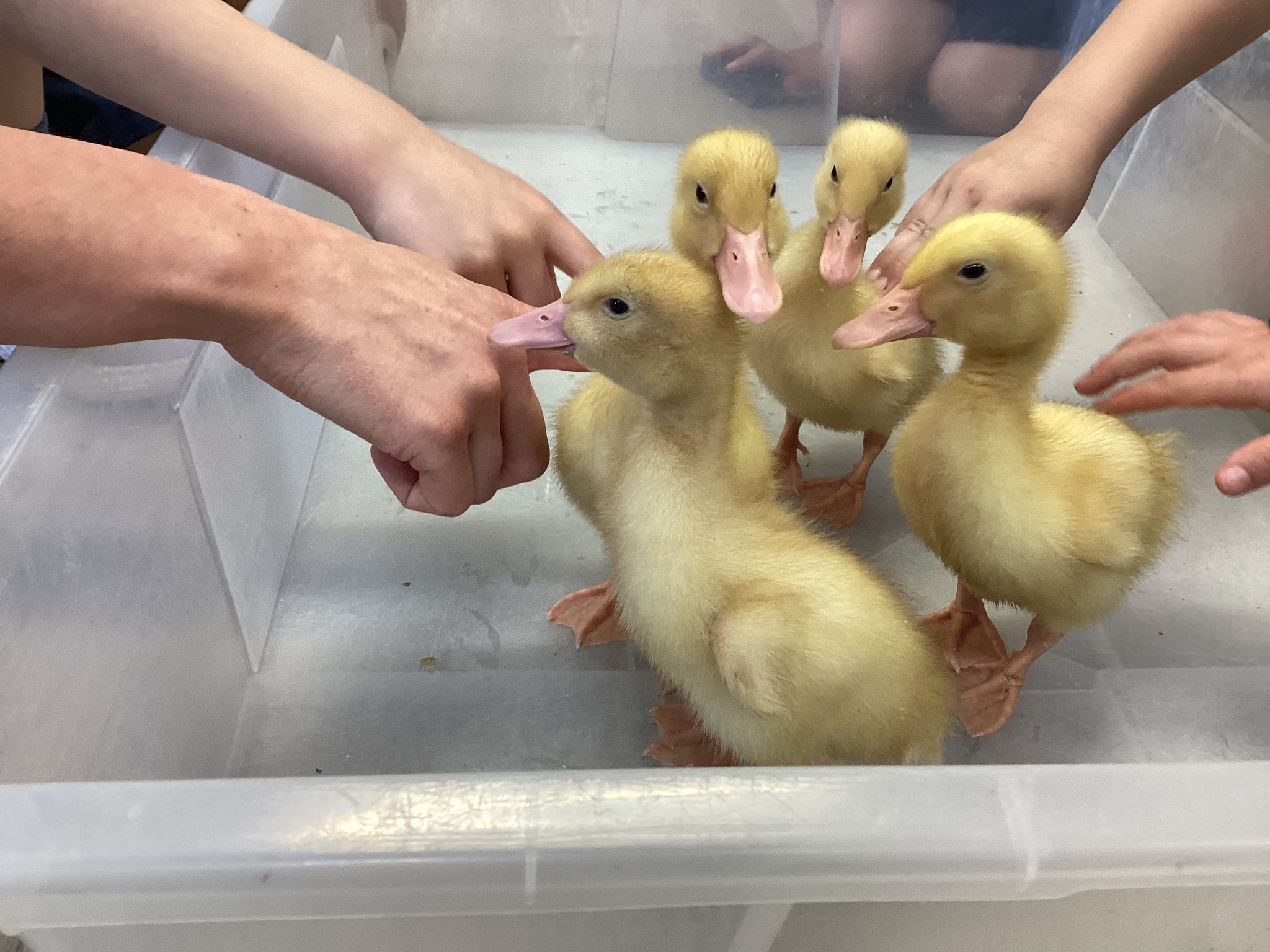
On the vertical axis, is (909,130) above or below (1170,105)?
below

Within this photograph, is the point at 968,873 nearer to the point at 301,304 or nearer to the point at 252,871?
the point at 252,871

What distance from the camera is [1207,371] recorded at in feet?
2.68

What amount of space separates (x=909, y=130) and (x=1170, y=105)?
433 millimetres

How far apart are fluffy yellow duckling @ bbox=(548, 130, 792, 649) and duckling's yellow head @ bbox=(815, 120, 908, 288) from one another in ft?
0.20

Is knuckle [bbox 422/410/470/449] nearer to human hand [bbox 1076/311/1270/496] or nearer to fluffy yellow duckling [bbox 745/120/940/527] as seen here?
fluffy yellow duckling [bbox 745/120/940/527]

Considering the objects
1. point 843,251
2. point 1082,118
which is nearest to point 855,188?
point 843,251

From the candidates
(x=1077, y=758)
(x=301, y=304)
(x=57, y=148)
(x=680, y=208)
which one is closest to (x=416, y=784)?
(x=301, y=304)

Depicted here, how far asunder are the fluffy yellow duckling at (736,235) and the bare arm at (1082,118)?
187mm

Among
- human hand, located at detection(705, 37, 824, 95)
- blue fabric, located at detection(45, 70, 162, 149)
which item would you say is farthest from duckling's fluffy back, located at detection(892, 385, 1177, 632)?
blue fabric, located at detection(45, 70, 162, 149)

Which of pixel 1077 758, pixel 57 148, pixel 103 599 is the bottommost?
pixel 1077 758

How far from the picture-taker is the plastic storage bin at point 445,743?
48cm

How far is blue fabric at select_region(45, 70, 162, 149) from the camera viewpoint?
122 cm

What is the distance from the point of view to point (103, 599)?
67cm

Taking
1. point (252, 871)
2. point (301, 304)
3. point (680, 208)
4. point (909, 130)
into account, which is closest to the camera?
point (252, 871)
